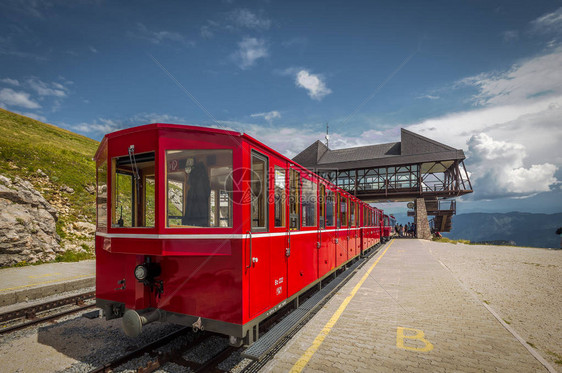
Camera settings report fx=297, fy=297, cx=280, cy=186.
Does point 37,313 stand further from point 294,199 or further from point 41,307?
point 294,199

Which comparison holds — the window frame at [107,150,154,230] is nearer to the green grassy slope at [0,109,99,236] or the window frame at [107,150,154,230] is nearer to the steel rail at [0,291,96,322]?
the steel rail at [0,291,96,322]

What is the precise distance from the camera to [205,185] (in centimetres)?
421

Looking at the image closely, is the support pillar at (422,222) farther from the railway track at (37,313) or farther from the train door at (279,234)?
the railway track at (37,313)

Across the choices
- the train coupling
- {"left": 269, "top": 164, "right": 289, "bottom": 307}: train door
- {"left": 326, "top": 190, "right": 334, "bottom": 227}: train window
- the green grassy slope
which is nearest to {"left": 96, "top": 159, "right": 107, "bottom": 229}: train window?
the train coupling

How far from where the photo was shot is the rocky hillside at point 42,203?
37.2 ft

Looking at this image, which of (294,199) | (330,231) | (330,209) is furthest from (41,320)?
(330,209)

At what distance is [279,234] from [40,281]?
8.05 metres

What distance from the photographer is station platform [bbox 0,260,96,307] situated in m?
7.45

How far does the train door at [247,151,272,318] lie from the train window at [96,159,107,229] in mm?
2370

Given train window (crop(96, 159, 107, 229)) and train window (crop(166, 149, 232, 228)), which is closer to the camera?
train window (crop(166, 149, 232, 228))

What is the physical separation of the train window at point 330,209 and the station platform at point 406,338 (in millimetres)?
1969

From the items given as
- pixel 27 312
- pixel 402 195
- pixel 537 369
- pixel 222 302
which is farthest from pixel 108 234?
pixel 402 195

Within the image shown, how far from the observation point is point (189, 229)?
392cm

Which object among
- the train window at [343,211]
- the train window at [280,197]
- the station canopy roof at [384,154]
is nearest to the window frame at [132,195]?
the train window at [280,197]
